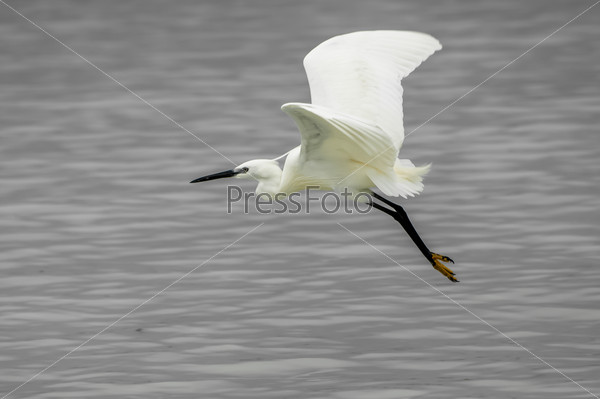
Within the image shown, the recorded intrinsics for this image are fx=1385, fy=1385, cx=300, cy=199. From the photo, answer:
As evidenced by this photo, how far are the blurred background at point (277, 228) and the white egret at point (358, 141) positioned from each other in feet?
2.61

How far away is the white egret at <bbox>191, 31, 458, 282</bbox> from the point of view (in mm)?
7980

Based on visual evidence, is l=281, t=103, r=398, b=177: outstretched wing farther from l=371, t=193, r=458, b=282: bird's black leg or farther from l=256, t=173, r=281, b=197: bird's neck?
l=371, t=193, r=458, b=282: bird's black leg

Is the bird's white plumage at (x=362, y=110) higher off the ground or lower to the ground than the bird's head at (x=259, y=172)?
higher

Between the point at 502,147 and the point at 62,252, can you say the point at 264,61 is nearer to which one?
the point at 502,147

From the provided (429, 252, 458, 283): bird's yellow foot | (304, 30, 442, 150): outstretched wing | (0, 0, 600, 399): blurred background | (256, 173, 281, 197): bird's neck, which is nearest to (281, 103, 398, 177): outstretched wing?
A: (304, 30, 442, 150): outstretched wing

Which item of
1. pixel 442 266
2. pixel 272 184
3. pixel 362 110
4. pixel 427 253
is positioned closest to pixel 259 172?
pixel 272 184

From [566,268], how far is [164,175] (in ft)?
12.0

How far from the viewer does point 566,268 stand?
934cm

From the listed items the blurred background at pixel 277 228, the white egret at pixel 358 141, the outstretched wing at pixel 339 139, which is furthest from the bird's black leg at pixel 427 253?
the outstretched wing at pixel 339 139

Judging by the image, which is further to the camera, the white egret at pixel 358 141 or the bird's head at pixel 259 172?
the bird's head at pixel 259 172

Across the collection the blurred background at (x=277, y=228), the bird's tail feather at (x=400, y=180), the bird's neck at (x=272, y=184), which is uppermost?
the bird's tail feather at (x=400, y=180)

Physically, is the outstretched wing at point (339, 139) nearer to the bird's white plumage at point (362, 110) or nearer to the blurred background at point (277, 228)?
the bird's white plumage at point (362, 110)

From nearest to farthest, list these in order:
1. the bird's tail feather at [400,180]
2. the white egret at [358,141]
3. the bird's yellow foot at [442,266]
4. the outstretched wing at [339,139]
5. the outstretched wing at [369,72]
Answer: the outstretched wing at [339,139] < the white egret at [358,141] < the bird's tail feather at [400,180] < the outstretched wing at [369,72] < the bird's yellow foot at [442,266]

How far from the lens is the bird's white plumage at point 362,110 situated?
7.58 meters
